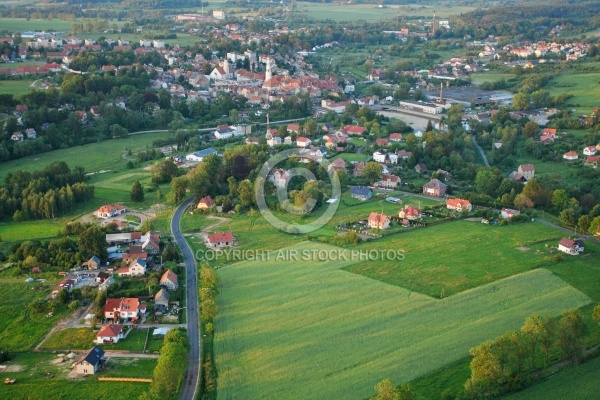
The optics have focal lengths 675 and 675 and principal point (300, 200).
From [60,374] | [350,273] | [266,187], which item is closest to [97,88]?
[266,187]

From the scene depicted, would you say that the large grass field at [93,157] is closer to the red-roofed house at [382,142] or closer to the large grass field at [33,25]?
the red-roofed house at [382,142]

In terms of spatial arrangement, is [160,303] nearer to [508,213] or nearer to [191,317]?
[191,317]

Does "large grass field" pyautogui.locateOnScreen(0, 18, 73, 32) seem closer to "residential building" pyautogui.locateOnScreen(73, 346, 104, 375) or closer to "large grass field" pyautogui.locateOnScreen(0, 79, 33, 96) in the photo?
"large grass field" pyautogui.locateOnScreen(0, 79, 33, 96)

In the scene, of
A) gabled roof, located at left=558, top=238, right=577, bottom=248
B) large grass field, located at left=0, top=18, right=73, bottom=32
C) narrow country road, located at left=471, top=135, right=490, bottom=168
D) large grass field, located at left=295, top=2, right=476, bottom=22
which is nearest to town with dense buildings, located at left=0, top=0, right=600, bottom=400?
gabled roof, located at left=558, top=238, right=577, bottom=248

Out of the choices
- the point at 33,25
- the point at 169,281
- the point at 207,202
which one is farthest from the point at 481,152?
the point at 33,25

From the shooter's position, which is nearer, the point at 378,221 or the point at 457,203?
the point at 378,221

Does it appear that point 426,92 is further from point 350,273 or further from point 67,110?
point 350,273
